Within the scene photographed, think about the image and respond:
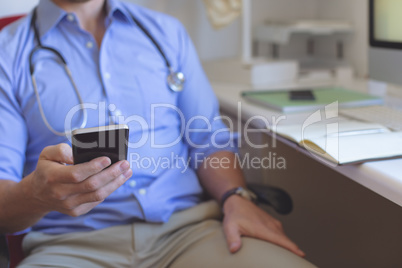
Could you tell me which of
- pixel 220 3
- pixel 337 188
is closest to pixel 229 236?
pixel 337 188

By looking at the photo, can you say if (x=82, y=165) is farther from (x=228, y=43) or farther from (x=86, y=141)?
(x=228, y=43)

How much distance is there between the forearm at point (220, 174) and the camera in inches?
41.3

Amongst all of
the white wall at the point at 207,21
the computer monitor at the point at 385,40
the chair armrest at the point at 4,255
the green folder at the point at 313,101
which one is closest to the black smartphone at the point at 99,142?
the chair armrest at the point at 4,255

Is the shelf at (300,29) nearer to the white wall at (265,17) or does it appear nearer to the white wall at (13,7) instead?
the white wall at (265,17)

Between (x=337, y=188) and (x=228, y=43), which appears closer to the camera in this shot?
(x=337, y=188)

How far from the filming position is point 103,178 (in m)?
0.71

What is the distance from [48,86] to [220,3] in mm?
835

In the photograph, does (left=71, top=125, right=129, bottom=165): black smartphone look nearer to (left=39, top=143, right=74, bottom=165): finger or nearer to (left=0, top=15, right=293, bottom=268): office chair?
(left=39, top=143, right=74, bottom=165): finger

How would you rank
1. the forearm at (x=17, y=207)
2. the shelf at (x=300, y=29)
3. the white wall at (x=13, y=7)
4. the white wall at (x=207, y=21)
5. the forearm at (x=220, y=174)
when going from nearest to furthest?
1. the forearm at (x=17, y=207)
2. the forearm at (x=220, y=174)
3. the white wall at (x=13, y=7)
4. the shelf at (x=300, y=29)
5. the white wall at (x=207, y=21)

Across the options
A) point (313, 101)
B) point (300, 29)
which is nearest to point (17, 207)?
point (313, 101)

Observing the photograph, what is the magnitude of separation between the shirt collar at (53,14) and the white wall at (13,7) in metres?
0.43

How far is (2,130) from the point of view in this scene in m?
0.90

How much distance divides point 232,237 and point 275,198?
0.45 feet

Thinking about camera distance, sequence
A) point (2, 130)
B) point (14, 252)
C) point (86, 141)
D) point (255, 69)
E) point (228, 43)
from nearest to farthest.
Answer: point (86, 141) < point (2, 130) < point (14, 252) < point (255, 69) < point (228, 43)
